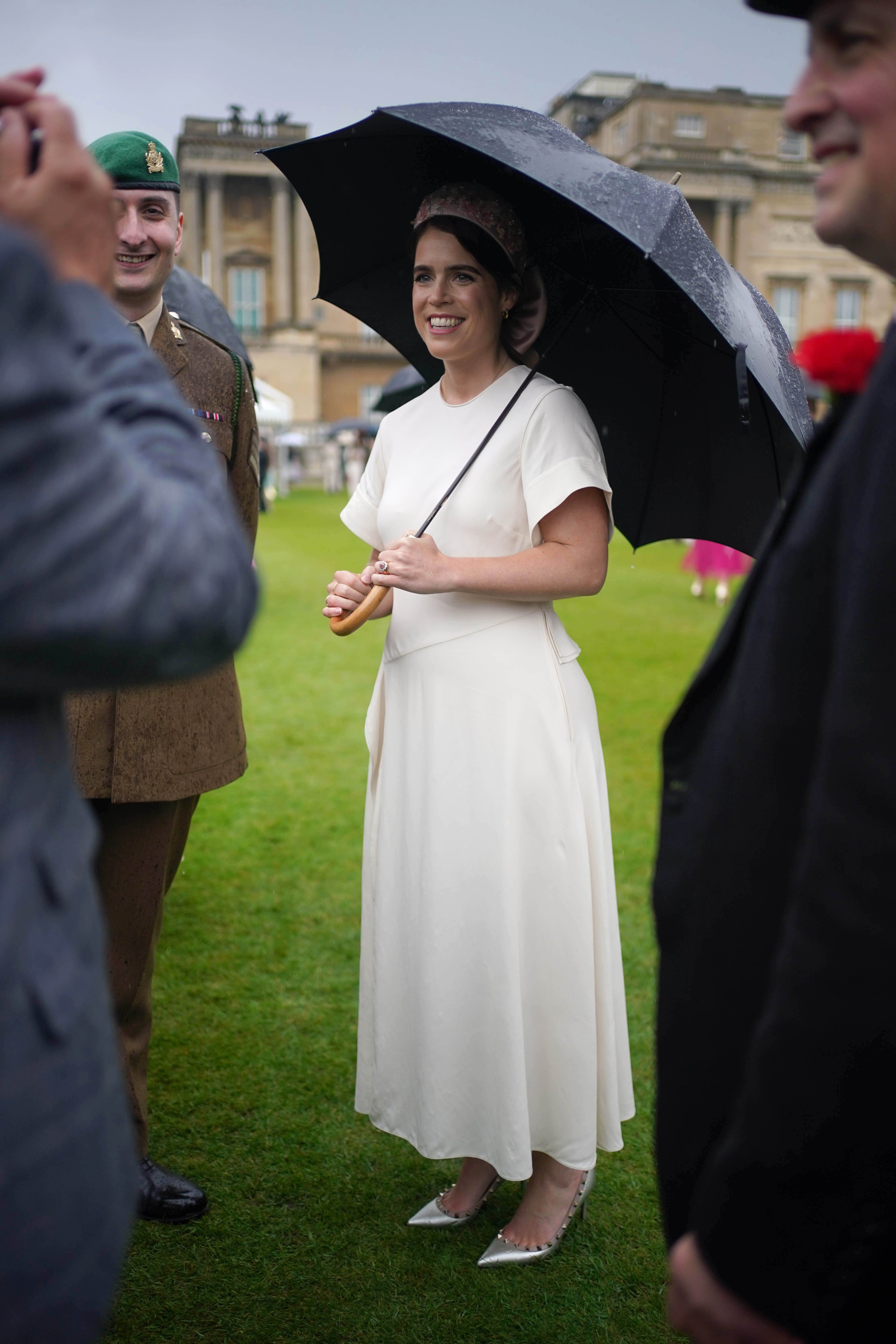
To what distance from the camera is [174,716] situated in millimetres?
2535

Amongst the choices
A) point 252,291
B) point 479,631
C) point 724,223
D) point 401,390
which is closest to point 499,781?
point 479,631

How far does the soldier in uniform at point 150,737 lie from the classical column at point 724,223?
6171 centimetres

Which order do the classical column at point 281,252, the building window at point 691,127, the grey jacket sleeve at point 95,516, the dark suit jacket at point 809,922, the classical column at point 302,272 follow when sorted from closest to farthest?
the grey jacket sleeve at point 95,516
the dark suit jacket at point 809,922
the classical column at point 281,252
the classical column at point 302,272
the building window at point 691,127

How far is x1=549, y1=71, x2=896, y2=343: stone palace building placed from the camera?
5844 cm

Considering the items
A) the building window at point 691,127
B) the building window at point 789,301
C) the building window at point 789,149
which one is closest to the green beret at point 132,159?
the building window at point 789,301

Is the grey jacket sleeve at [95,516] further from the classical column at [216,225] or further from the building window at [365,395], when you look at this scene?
the classical column at [216,225]

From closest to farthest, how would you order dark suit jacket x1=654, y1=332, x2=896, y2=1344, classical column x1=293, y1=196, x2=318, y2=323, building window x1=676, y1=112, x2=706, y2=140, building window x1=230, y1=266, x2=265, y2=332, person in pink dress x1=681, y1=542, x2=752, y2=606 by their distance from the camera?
1. dark suit jacket x1=654, y1=332, x2=896, y2=1344
2. person in pink dress x1=681, y1=542, x2=752, y2=606
3. classical column x1=293, y1=196, x2=318, y2=323
4. building window x1=230, y1=266, x2=265, y2=332
5. building window x1=676, y1=112, x2=706, y2=140

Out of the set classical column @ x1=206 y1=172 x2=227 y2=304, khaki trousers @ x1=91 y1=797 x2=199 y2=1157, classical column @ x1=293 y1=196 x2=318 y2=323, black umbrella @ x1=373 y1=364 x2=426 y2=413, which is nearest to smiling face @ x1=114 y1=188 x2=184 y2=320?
khaki trousers @ x1=91 y1=797 x2=199 y2=1157

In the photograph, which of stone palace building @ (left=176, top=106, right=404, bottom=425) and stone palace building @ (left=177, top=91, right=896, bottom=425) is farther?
stone palace building @ (left=176, top=106, right=404, bottom=425)

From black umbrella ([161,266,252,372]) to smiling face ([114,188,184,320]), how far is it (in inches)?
92.6

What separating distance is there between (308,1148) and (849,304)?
63.0m

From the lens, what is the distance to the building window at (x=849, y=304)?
58.4 metres

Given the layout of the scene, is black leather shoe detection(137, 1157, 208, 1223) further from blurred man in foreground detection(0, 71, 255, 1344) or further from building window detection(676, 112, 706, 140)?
building window detection(676, 112, 706, 140)

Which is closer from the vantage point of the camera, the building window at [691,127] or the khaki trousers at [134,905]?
the khaki trousers at [134,905]
